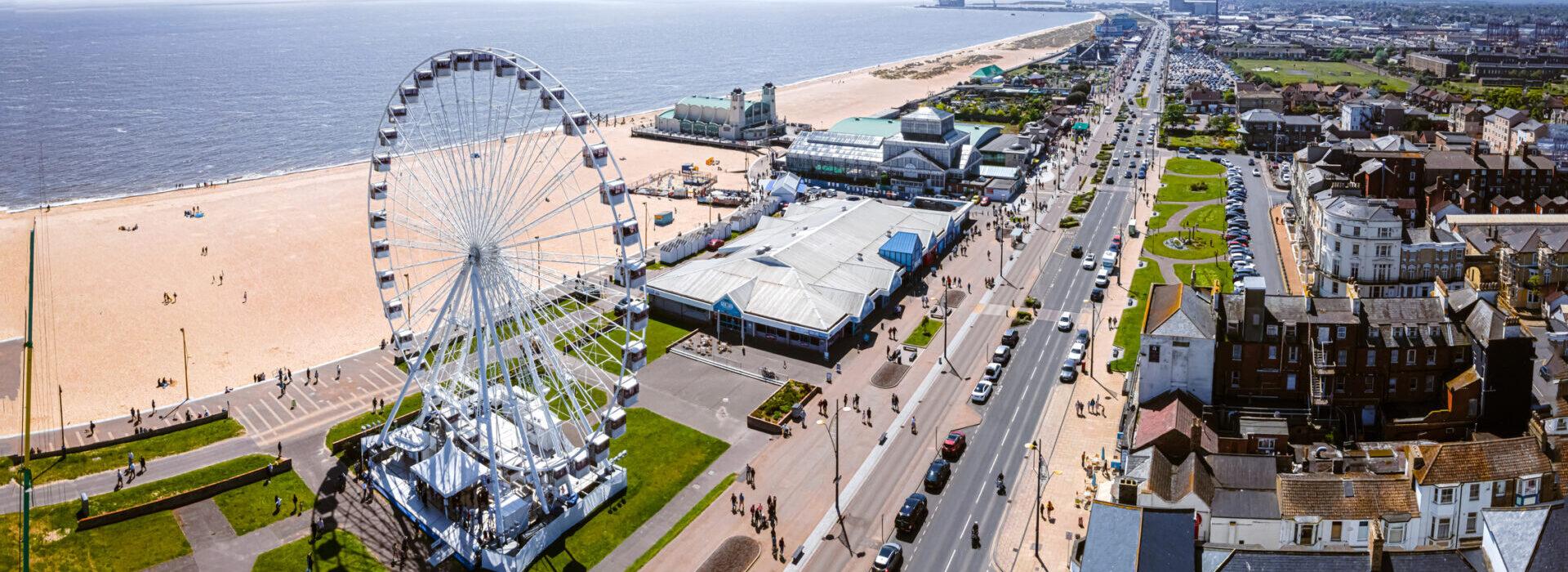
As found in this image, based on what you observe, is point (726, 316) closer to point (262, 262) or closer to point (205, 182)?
point (262, 262)

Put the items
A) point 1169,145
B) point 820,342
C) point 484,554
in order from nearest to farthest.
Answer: point 484,554 < point 820,342 < point 1169,145

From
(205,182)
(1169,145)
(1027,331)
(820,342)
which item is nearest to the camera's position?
(820,342)

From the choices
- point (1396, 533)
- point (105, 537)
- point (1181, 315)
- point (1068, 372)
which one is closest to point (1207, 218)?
point (1068, 372)

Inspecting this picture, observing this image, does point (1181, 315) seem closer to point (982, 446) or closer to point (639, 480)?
point (982, 446)

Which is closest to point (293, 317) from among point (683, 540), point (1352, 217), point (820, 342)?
point (820, 342)

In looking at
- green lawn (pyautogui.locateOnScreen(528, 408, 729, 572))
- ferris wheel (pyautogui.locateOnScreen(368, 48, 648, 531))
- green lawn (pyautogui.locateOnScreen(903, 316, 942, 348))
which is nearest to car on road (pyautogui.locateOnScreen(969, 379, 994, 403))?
green lawn (pyautogui.locateOnScreen(903, 316, 942, 348))

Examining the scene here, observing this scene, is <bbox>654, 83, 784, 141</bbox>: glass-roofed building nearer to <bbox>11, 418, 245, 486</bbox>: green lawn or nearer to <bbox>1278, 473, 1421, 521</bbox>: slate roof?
<bbox>11, 418, 245, 486</bbox>: green lawn

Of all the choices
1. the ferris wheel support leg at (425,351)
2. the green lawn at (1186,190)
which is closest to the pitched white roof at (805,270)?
the ferris wheel support leg at (425,351)
